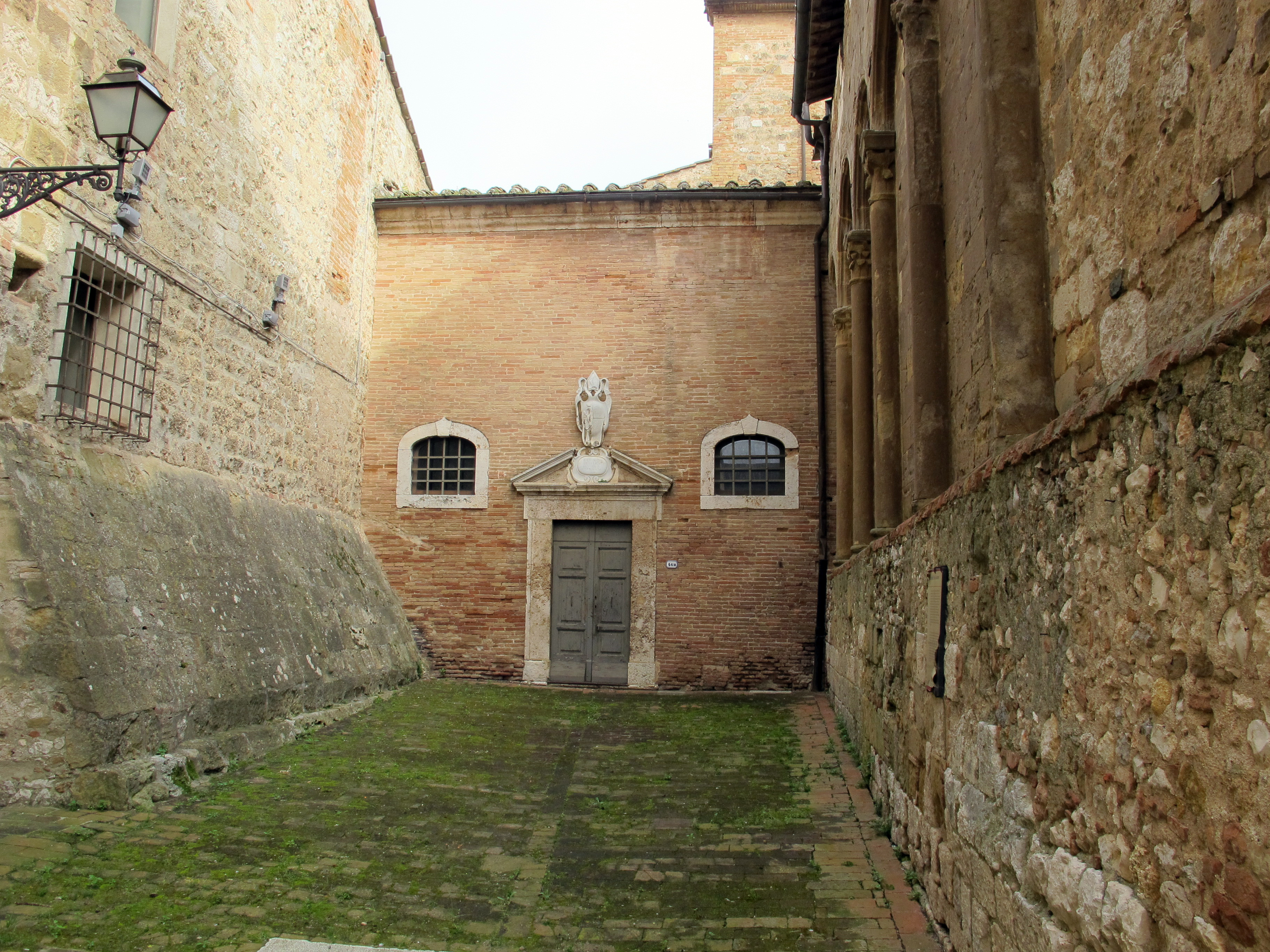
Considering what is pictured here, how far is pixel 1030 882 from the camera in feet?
8.46

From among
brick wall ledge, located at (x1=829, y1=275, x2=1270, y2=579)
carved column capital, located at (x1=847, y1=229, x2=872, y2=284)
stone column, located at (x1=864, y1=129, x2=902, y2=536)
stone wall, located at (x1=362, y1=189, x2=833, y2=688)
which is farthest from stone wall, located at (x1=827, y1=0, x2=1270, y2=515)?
stone wall, located at (x1=362, y1=189, x2=833, y2=688)

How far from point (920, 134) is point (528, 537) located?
861 cm

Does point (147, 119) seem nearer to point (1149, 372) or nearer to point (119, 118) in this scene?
point (119, 118)

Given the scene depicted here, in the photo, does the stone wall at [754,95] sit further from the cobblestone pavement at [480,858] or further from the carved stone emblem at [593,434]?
the cobblestone pavement at [480,858]

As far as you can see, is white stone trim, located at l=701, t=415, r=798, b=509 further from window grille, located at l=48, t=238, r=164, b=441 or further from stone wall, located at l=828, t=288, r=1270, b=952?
stone wall, located at l=828, t=288, r=1270, b=952

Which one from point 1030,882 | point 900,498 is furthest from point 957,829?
point 900,498

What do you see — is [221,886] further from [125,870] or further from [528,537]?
[528,537]

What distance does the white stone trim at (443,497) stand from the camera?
1266 centimetres

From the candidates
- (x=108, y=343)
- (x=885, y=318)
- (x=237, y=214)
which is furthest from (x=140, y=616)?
(x=885, y=318)

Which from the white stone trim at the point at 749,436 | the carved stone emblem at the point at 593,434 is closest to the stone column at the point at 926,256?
the white stone trim at the point at 749,436

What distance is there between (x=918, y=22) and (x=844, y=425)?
5494mm

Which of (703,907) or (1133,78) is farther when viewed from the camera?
(703,907)

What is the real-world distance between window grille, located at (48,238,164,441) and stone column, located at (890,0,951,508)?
19.0 feet

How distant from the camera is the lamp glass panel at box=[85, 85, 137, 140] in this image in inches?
185
